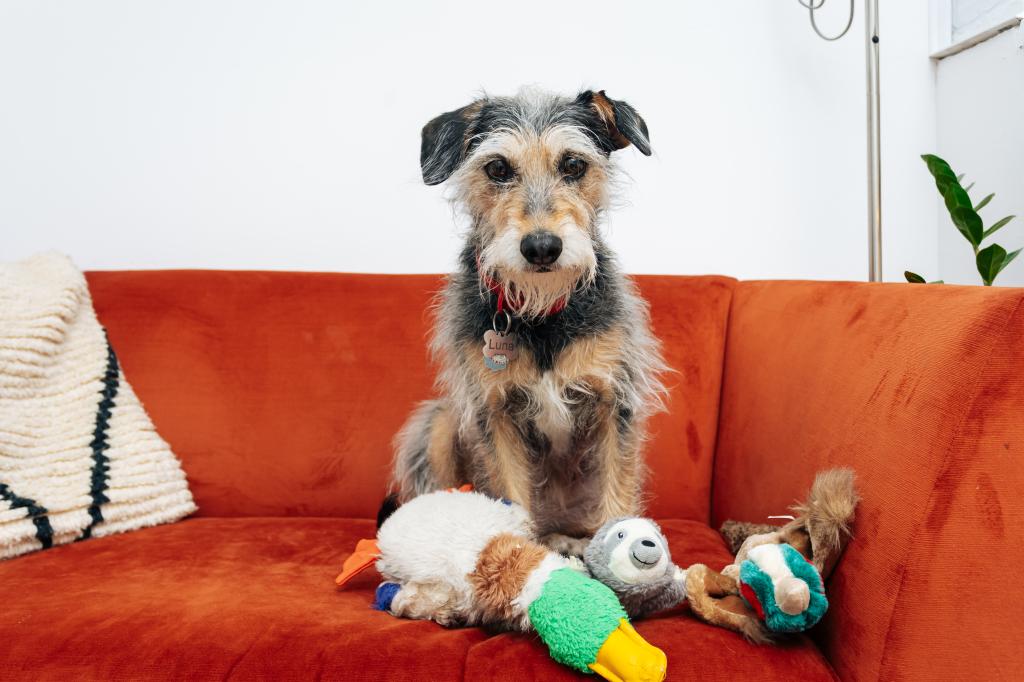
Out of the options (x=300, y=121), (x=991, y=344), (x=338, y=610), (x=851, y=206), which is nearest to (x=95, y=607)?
(x=338, y=610)

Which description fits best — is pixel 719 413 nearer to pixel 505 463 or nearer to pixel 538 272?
pixel 505 463

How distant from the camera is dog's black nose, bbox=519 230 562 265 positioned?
4.72ft

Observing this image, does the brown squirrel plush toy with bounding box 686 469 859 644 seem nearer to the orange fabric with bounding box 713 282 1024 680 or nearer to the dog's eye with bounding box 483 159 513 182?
the orange fabric with bounding box 713 282 1024 680

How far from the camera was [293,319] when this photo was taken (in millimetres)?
2266

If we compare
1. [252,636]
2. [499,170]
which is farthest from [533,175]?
[252,636]

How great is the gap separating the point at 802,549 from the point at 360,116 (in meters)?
2.16

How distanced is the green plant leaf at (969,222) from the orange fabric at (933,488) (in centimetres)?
96

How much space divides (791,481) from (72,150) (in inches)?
107

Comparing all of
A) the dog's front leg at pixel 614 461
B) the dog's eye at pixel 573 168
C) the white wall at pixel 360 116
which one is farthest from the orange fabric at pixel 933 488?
the white wall at pixel 360 116

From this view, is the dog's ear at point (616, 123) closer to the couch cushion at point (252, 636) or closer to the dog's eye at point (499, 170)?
the dog's eye at point (499, 170)

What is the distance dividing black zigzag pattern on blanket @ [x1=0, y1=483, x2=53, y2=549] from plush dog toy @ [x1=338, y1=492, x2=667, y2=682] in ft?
2.74

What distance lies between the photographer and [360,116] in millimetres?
2688

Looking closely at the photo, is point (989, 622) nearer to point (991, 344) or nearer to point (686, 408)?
point (991, 344)

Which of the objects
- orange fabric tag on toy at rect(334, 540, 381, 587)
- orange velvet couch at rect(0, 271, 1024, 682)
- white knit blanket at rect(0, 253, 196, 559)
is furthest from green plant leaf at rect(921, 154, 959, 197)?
white knit blanket at rect(0, 253, 196, 559)
